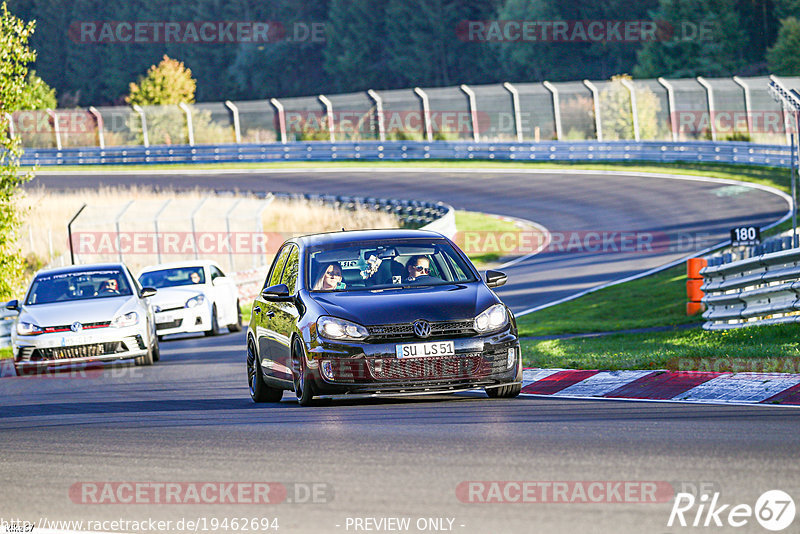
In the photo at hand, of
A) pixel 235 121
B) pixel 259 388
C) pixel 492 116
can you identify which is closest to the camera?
pixel 259 388

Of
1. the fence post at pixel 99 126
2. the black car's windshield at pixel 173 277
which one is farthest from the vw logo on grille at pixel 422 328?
the fence post at pixel 99 126

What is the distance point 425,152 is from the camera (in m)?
54.8

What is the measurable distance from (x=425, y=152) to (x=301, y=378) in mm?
44659

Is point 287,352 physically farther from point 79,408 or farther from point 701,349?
point 701,349

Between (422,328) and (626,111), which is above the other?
(626,111)

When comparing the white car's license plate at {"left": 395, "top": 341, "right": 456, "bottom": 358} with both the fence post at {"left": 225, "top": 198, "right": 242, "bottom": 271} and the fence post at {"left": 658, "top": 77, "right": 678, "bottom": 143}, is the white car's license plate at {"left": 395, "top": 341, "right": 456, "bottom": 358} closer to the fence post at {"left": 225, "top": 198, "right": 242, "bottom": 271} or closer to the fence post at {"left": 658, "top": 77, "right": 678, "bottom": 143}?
the fence post at {"left": 225, "top": 198, "right": 242, "bottom": 271}

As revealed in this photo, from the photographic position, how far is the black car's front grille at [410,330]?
393 inches

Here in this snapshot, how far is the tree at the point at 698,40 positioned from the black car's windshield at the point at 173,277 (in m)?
58.2

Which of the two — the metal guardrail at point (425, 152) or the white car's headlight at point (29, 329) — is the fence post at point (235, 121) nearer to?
the metal guardrail at point (425, 152)

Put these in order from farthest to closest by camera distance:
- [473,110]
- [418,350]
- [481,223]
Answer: [473,110] < [481,223] < [418,350]

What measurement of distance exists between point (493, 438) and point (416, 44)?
8989cm

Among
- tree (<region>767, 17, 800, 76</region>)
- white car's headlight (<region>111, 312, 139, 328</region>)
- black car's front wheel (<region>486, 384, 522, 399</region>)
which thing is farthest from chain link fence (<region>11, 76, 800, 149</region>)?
black car's front wheel (<region>486, 384, 522, 399</region>)

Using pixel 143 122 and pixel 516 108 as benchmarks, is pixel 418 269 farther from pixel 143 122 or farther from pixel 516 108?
pixel 143 122

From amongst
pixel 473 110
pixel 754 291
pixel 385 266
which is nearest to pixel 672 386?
pixel 385 266
